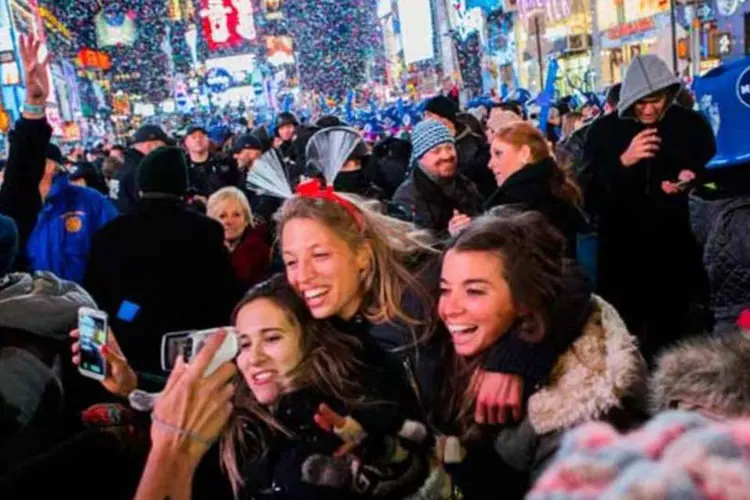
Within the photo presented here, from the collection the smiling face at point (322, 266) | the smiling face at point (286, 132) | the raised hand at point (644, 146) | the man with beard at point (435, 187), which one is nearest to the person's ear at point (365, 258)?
the smiling face at point (322, 266)

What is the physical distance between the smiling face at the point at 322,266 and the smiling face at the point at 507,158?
181 centimetres

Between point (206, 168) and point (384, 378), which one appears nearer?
point (384, 378)

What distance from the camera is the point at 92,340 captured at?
2322mm

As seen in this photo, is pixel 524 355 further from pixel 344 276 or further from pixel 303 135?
pixel 303 135

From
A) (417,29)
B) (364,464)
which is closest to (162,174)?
(364,464)

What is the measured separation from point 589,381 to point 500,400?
0.23 metres

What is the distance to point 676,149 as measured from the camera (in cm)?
481

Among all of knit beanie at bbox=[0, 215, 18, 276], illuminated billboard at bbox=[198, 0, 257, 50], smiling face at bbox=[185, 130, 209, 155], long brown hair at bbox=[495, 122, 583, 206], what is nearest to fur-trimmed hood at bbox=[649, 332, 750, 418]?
knit beanie at bbox=[0, 215, 18, 276]

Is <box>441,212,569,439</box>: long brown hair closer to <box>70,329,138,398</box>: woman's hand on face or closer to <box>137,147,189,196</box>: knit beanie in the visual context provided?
<box>70,329,138,398</box>: woman's hand on face

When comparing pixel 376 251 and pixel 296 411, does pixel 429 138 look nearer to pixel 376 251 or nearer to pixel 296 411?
pixel 376 251

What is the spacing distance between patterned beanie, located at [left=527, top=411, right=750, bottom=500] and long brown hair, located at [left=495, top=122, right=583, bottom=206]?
11.5 ft

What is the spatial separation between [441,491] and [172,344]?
783mm

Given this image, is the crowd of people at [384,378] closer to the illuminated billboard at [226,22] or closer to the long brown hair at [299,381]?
the long brown hair at [299,381]

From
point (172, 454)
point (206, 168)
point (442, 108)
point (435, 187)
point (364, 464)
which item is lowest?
point (364, 464)
